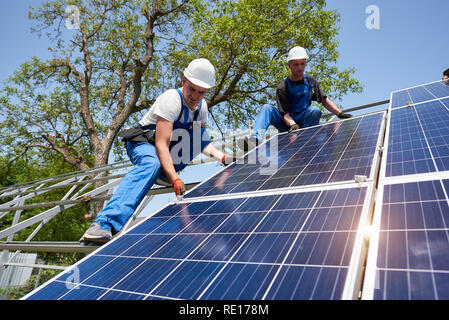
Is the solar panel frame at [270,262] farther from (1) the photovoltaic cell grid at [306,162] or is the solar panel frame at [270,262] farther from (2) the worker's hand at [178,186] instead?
(2) the worker's hand at [178,186]

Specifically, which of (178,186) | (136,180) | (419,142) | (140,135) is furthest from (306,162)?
Answer: (140,135)

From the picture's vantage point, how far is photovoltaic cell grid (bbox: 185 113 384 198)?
8.30 ft

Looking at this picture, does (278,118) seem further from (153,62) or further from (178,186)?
(153,62)

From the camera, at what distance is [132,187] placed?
326cm

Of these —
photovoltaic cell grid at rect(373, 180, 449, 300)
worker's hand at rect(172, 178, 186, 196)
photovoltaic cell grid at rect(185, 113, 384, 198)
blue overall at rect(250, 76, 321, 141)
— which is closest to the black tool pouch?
worker's hand at rect(172, 178, 186, 196)

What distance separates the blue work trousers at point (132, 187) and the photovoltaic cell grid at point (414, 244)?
2578 millimetres

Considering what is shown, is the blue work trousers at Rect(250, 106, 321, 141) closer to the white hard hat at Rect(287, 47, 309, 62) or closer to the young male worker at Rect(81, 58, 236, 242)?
the white hard hat at Rect(287, 47, 309, 62)

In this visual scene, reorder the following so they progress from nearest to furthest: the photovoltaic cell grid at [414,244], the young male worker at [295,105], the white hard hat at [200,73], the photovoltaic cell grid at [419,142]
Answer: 1. the photovoltaic cell grid at [414,244]
2. the photovoltaic cell grid at [419,142]
3. the white hard hat at [200,73]
4. the young male worker at [295,105]

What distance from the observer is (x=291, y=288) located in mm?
1188

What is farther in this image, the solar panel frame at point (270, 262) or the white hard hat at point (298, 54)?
the white hard hat at point (298, 54)

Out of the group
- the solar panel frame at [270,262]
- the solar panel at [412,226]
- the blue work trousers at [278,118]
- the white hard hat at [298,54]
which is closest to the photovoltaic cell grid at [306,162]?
the solar panel frame at [270,262]

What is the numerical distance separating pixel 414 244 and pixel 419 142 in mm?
1856

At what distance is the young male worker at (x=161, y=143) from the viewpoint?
3.04 meters

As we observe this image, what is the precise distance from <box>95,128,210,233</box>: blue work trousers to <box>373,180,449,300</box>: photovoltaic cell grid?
258 centimetres
